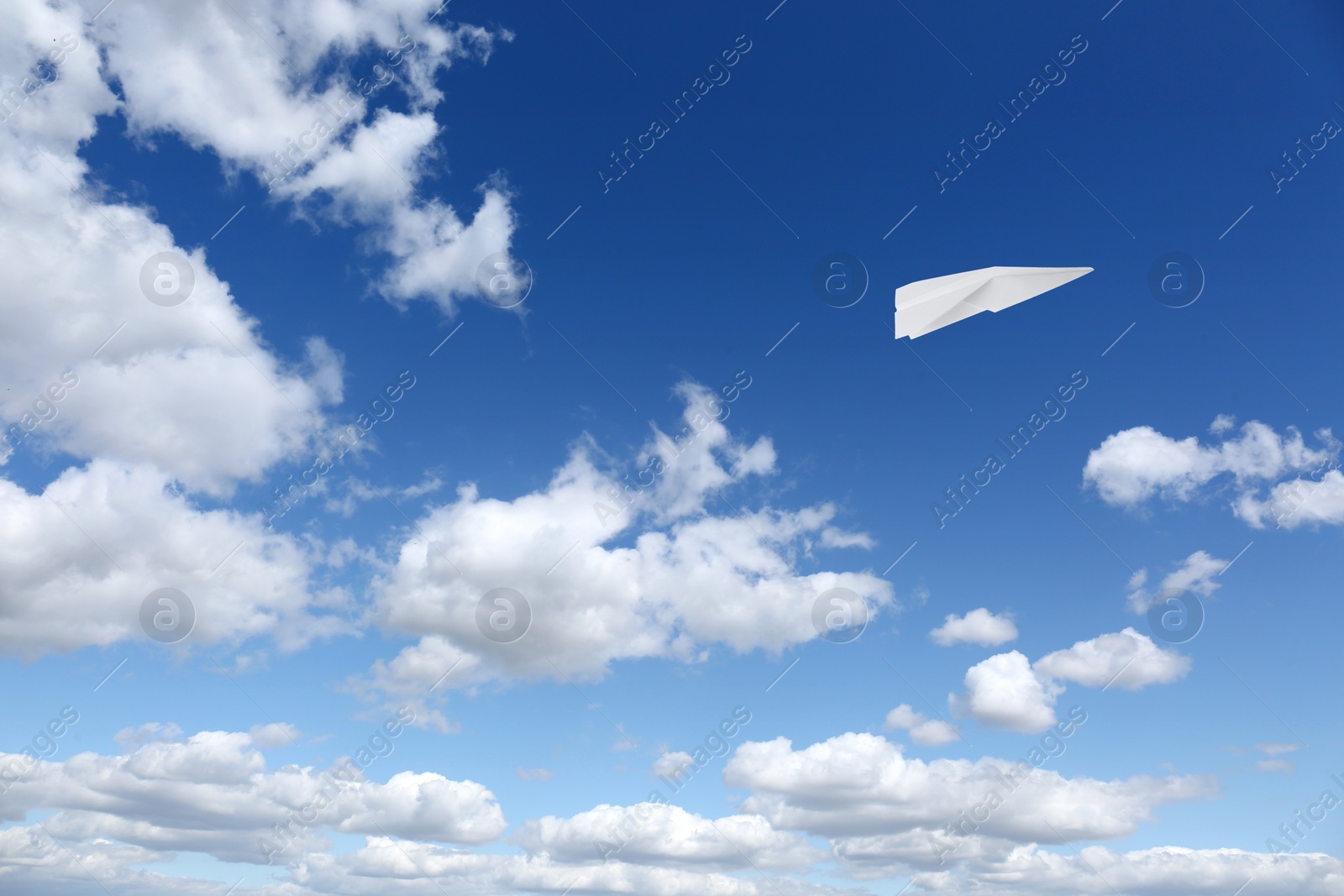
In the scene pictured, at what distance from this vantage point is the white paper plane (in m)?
31.2

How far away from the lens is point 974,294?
104 feet

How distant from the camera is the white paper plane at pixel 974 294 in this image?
31234 mm

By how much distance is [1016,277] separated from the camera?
3191 cm

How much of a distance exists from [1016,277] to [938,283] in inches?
146

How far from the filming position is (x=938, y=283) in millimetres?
32625
